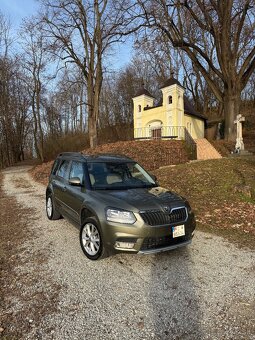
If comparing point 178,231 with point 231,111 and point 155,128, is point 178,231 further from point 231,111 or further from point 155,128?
point 155,128

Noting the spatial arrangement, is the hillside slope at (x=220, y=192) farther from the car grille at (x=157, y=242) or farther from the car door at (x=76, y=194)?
the car door at (x=76, y=194)

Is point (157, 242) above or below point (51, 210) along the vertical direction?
above

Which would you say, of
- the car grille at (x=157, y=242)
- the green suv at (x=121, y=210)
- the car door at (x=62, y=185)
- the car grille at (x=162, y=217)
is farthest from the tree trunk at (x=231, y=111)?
the car grille at (x=157, y=242)

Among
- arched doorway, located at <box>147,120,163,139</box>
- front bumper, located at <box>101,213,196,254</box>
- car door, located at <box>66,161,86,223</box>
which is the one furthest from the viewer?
arched doorway, located at <box>147,120,163,139</box>

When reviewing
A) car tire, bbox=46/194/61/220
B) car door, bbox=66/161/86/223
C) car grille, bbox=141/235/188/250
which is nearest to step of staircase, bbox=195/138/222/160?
car tire, bbox=46/194/61/220

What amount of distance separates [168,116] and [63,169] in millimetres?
22202

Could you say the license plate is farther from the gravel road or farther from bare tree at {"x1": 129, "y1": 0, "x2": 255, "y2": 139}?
bare tree at {"x1": 129, "y1": 0, "x2": 255, "y2": 139}

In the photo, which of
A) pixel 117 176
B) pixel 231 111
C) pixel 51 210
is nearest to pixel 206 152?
pixel 231 111

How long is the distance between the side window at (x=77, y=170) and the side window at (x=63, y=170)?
0.32m

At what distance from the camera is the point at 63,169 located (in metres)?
6.51

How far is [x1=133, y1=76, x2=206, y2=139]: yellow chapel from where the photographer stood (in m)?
26.5

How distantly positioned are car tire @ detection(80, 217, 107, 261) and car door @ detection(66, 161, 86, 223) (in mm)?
479

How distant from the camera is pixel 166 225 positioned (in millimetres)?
4016

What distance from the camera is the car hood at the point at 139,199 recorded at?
4051mm
